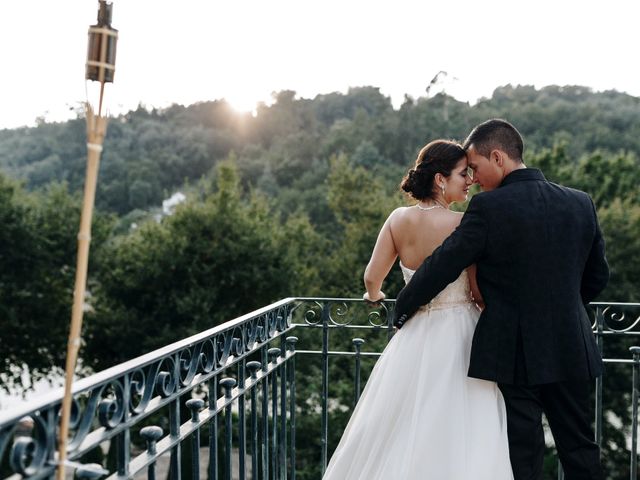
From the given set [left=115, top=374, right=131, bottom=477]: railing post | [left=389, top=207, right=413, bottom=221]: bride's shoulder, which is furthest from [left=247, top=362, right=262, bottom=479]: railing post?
[left=115, top=374, right=131, bottom=477]: railing post

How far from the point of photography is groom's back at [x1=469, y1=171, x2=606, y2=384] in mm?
2459

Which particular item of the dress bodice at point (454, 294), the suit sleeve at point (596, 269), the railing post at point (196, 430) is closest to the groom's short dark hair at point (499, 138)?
the suit sleeve at point (596, 269)

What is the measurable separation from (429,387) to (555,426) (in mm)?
506

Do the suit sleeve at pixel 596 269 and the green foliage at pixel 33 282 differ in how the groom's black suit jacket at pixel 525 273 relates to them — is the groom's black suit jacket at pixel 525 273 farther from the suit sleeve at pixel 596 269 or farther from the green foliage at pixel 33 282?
the green foliage at pixel 33 282

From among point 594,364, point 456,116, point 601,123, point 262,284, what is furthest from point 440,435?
point 456,116

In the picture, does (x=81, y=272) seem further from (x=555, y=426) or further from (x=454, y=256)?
(x=555, y=426)

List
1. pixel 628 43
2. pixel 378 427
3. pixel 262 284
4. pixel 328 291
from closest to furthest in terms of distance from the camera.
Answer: pixel 378 427 → pixel 262 284 → pixel 328 291 → pixel 628 43

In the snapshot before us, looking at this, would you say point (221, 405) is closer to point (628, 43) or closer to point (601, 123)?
point (628, 43)

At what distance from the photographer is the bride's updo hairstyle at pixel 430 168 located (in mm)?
2773

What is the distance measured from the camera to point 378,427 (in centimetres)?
277

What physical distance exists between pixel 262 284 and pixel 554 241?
1436 cm

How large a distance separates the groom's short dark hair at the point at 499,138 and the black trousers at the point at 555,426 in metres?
0.88

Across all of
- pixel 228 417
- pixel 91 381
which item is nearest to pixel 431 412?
pixel 228 417

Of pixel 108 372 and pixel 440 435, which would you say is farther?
pixel 440 435
